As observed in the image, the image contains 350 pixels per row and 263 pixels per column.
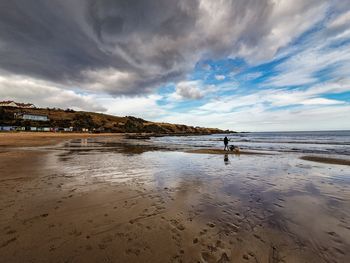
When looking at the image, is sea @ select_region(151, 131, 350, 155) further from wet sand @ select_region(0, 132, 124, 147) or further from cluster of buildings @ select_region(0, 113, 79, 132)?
cluster of buildings @ select_region(0, 113, 79, 132)

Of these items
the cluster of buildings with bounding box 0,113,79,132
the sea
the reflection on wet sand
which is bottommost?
the reflection on wet sand

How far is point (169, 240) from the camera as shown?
4023mm

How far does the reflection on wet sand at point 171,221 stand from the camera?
11.7 ft

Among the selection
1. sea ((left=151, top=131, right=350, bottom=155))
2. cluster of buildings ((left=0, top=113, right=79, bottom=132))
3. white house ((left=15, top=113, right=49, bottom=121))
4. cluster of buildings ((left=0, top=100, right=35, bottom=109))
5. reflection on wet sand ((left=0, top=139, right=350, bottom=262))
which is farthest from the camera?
cluster of buildings ((left=0, top=100, right=35, bottom=109))

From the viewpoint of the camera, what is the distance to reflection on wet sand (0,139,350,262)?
3.58m

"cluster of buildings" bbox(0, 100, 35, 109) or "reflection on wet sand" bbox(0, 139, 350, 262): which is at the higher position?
"cluster of buildings" bbox(0, 100, 35, 109)

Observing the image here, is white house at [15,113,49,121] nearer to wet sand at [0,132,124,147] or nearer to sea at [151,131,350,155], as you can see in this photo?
wet sand at [0,132,124,147]

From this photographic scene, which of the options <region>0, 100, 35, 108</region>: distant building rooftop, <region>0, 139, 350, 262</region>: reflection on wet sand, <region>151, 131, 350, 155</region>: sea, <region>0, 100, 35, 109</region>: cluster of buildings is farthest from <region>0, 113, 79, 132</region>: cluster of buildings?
<region>0, 139, 350, 262</region>: reflection on wet sand

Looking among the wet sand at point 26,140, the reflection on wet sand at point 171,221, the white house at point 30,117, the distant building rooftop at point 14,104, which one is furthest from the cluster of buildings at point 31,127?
the reflection on wet sand at point 171,221

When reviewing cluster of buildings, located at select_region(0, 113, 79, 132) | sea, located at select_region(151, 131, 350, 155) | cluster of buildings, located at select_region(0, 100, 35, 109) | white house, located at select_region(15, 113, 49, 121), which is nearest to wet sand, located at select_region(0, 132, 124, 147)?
sea, located at select_region(151, 131, 350, 155)

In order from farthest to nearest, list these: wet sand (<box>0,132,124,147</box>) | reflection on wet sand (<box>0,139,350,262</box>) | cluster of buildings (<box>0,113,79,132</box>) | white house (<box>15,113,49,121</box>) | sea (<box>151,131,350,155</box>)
Result: white house (<box>15,113,49,121</box>) < cluster of buildings (<box>0,113,79,132</box>) < wet sand (<box>0,132,124,147</box>) < sea (<box>151,131,350,155</box>) < reflection on wet sand (<box>0,139,350,262</box>)

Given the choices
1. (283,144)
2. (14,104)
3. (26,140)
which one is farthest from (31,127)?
(283,144)

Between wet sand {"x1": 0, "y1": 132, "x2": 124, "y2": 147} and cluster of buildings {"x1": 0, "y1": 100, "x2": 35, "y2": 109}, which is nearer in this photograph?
wet sand {"x1": 0, "y1": 132, "x2": 124, "y2": 147}

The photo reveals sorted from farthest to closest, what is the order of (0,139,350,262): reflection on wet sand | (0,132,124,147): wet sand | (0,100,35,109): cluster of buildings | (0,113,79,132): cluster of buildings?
(0,100,35,109): cluster of buildings → (0,113,79,132): cluster of buildings → (0,132,124,147): wet sand → (0,139,350,262): reflection on wet sand
